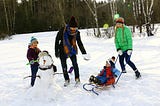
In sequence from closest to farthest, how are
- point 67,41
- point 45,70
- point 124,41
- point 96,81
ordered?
point 45,70 < point 96,81 < point 67,41 < point 124,41

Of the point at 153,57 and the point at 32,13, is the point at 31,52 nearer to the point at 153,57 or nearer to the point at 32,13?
the point at 153,57

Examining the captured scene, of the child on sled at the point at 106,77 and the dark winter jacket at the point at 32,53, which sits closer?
the child on sled at the point at 106,77

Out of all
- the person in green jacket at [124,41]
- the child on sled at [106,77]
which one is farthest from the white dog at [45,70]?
the person in green jacket at [124,41]

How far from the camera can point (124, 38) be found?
7062 millimetres

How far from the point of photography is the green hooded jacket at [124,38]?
6969 millimetres

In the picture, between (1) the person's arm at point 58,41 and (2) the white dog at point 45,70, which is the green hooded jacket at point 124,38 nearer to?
(1) the person's arm at point 58,41

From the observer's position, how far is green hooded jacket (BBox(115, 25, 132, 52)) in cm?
697

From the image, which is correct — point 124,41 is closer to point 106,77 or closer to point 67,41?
point 106,77

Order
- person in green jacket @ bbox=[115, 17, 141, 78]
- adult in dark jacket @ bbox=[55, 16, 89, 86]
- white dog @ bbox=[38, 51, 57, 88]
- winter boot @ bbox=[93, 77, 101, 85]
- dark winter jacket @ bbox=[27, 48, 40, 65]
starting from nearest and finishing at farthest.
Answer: white dog @ bbox=[38, 51, 57, 88] < winter boot @ bbox=[93, 77, 101, 85] < adult in dark jacket @ bbox=[55, 16, 89, 86] < dark winter jacket @ bbox=[27, 48, 40, 65] < person in green jacket @ bbox=[115, 17, 141, 78]

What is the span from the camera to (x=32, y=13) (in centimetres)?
4222

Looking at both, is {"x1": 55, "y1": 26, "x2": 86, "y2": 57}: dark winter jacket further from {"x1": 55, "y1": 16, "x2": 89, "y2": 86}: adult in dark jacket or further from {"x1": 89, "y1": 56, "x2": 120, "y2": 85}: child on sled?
{"x1": 89, "y1": 56, "x2": 120, "y2": 85}: child on sled

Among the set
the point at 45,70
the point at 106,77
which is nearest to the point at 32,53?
the point at 45,70

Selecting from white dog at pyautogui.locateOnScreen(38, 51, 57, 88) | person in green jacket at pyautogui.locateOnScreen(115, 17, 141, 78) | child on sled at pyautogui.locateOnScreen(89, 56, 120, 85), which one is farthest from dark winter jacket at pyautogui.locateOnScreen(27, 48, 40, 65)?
person in green jacket at pyautogui.locateOnScreen(115, 17, 141, 78)

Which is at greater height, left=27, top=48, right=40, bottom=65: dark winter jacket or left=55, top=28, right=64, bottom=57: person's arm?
left=55, top=28, right=64, bottom=57: person's arm
